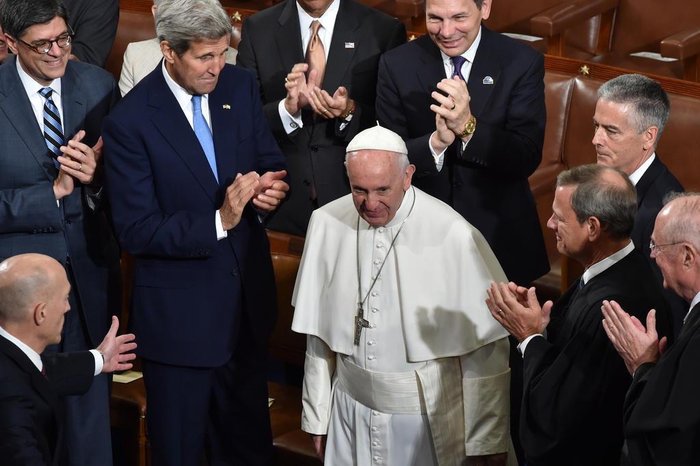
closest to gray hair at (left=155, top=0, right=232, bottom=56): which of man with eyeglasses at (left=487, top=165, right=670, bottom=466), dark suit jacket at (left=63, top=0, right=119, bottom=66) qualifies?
man with eyeglasses at (left=487, top=165, right=670, bottom=466)

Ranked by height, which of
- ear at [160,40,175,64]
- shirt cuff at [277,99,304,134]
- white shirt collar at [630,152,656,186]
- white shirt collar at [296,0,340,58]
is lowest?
white shirt collar at [630,152,656,186]

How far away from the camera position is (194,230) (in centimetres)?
396

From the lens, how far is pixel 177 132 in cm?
401

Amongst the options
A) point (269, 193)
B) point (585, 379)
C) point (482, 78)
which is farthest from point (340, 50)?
point (585, 379)

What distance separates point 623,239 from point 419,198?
2.37ft

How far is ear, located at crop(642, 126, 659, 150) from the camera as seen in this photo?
413 centimetres

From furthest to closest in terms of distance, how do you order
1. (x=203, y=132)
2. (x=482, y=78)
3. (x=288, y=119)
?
(x=288, y=119)
(x=482, y=78)
(x=203, y=132)

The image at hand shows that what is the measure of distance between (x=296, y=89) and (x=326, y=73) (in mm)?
270

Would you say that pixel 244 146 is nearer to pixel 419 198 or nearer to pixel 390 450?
pixel 419 198

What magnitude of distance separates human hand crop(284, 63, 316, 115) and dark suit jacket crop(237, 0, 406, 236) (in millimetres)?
109

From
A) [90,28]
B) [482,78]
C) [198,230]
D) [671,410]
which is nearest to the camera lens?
[671,410]

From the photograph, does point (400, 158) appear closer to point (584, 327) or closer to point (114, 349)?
point (584, 327)

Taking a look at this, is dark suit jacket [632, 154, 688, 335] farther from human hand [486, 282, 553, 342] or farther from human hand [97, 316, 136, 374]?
human hand [97, 316, 136, 374]

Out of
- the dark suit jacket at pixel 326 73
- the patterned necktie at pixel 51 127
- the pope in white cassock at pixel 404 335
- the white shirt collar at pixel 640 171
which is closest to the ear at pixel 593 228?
the pope in white cassock at pixel 404 335
